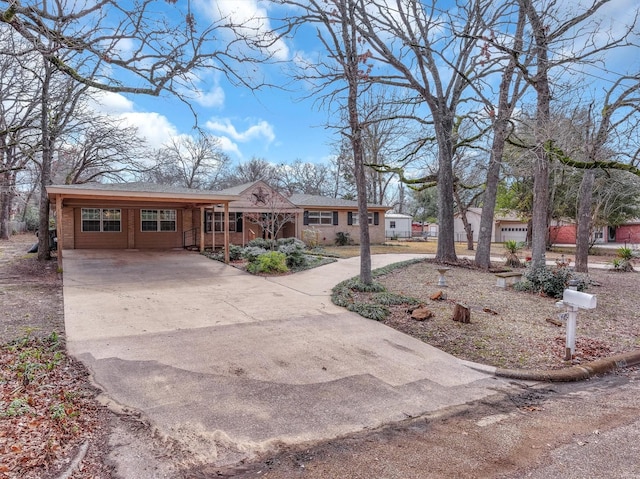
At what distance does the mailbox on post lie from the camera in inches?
181

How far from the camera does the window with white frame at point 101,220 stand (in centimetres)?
1640

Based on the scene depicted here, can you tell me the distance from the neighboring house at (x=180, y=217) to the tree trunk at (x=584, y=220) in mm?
7349

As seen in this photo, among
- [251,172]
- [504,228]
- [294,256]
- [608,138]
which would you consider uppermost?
[251,172]

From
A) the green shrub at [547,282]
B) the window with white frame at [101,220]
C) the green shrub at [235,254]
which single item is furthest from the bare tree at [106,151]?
the green shrub at [547,282]

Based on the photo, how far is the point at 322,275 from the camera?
1129 cm

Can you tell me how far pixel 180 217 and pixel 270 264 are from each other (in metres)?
8.68

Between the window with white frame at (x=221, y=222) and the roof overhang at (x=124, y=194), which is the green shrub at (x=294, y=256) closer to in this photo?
the roof overhang at (x=124, y=194)

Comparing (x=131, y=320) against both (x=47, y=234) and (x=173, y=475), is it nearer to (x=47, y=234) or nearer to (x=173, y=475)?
(x=173, y=475)

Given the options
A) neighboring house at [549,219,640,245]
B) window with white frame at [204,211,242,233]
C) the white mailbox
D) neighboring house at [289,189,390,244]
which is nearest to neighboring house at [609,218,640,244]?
neighboring house at [549,219,640,245]

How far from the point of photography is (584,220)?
12570 mm

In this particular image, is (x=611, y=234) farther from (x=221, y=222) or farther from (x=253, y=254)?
(x=253, y=254)

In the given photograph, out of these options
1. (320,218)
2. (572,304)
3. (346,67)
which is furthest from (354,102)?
(320,218)

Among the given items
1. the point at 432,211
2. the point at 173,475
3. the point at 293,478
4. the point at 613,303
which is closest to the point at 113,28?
the point at 173,475

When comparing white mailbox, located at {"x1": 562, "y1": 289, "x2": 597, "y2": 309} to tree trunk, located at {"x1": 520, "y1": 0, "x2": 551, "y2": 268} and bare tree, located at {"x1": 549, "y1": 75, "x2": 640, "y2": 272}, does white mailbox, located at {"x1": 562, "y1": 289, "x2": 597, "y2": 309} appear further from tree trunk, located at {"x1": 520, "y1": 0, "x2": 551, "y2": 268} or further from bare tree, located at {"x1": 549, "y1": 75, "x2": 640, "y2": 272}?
bare tree, located at {"x1": 549, "y1": 75, "x2": 640, "y2": 272}
